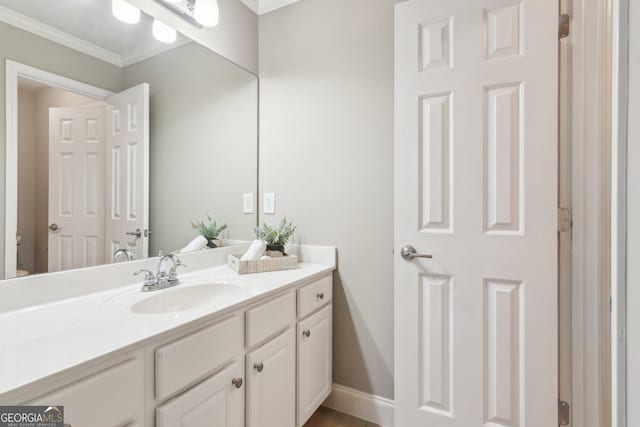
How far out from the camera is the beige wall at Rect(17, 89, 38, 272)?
990mm

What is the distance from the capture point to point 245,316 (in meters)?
1.10

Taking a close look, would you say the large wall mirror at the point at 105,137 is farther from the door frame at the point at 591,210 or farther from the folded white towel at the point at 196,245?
the door frame at the point at 591,210

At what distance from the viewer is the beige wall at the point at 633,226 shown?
435 mm

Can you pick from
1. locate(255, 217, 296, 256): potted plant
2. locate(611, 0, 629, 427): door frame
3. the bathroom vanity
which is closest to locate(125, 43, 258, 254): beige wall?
locate(255, 217, 296, 256): potted plant

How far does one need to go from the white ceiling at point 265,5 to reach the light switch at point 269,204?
115 centimetres

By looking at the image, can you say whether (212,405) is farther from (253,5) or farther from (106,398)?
(253,5)

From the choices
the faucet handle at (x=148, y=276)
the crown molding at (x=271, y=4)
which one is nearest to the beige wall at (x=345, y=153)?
the crown molding at (x=271, y=4)

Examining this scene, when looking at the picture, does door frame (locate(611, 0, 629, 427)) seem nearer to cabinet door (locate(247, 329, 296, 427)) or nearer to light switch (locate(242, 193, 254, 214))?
cabinet door (locate(247, 329, 296, 427))

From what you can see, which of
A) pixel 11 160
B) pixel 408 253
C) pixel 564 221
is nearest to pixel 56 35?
pixel 11 160

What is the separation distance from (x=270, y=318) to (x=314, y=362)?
18.8 inches

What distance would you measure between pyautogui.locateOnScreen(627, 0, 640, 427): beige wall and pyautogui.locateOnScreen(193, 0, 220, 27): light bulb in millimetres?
1634

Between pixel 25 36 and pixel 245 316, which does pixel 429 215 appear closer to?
pixel 245 316

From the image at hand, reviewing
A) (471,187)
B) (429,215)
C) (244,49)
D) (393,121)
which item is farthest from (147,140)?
(471,187)

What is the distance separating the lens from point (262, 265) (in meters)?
1.55
